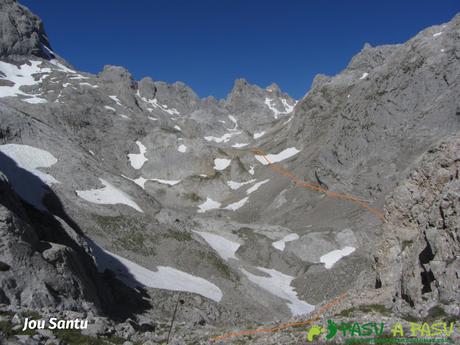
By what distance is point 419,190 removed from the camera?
22984 millimetres

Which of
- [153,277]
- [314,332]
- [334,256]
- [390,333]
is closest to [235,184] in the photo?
[334,256]

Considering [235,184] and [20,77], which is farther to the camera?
[20,77]

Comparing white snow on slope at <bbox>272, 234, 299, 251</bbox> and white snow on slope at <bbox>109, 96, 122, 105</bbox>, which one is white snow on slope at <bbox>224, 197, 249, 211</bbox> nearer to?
white snow on slope at <bbox>272, 234, 299, 251</bbox>

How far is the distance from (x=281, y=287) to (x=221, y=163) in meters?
88.7

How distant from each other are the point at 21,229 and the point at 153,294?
1790 cm

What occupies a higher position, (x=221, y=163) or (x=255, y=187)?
(x=221, y=163)

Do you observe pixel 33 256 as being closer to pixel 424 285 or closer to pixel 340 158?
pixel 424 285

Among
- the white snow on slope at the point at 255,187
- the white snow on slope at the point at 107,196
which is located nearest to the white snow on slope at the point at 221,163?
the white snow on slope at the point at 255,187

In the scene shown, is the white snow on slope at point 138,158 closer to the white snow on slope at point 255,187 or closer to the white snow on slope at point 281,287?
the white snow on slope at point 255,187

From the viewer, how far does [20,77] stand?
522 feet

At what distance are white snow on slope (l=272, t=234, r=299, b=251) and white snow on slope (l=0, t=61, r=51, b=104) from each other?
309 ft

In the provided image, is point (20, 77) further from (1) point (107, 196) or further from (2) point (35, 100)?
(1) point (107, 196)

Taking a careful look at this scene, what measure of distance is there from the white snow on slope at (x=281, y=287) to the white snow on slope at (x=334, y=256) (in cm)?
546

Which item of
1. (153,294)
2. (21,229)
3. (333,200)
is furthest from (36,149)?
(333,200)
